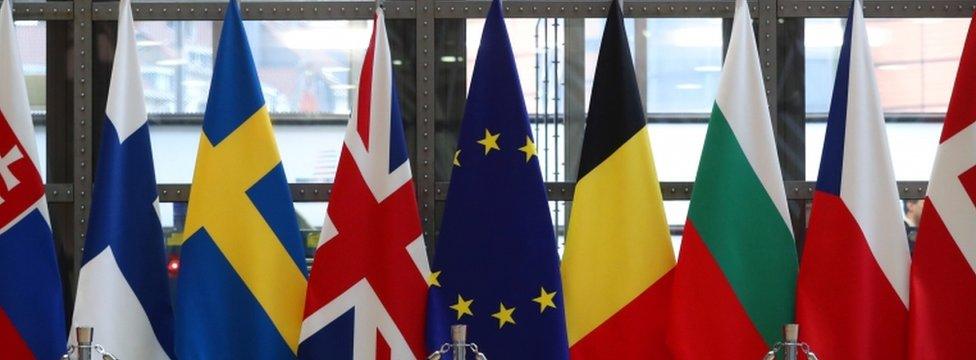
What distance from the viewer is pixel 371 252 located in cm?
504

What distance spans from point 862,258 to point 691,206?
2.03 feet

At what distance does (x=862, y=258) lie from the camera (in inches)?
195

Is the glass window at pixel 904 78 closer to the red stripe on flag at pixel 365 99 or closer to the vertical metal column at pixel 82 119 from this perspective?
the red stripe on flag at pixel 365 99

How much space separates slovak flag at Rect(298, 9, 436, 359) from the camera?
497 centimetres

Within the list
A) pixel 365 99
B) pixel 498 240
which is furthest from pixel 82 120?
pixel 498 240

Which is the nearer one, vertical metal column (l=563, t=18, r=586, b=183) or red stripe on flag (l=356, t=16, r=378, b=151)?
red stripe on flag (l=356, t=16, r=378, b=151)

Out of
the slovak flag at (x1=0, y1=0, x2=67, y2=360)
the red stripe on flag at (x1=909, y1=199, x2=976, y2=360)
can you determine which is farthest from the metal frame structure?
the red stripe on flag at (x1=909, y1=199, x2=976, y2=360)

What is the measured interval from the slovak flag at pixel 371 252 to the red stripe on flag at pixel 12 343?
982mm

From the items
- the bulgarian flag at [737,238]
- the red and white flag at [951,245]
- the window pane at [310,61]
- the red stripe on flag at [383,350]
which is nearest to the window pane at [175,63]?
the window pane at [310,61]

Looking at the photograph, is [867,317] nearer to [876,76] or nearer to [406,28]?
[876,76]

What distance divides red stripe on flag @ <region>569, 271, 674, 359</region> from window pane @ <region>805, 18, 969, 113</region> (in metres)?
1.13

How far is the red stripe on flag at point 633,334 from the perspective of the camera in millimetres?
5016

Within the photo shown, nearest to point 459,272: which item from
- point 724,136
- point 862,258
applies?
point 724,136

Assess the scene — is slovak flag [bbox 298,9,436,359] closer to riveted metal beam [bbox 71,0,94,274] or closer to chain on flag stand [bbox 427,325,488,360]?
chain on flag stand [bbox 427,325,488,360]
